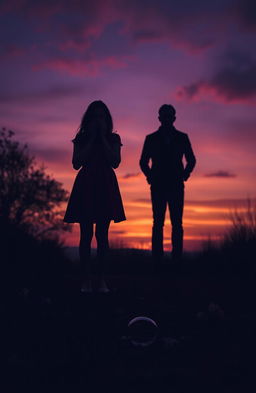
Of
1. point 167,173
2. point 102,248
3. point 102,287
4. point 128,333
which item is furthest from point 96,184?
point 128,333

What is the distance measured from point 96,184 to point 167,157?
8.21 feet

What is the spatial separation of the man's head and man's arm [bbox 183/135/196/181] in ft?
1.53

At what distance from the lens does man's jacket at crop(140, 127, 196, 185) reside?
31.0 feet

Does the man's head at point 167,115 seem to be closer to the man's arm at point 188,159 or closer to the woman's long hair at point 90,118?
the man's arm at point 188,159

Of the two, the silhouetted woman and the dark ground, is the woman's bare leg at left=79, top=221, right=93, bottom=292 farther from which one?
the dark ground

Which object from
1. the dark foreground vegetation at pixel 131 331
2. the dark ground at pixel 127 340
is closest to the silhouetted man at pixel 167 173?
the dark foreground vegetation at pixel 131 331

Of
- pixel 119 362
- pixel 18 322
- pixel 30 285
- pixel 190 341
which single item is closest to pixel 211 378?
pixel 119 362

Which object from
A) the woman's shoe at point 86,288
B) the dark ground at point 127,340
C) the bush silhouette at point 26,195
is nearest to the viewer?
the dark ground at point 127,340

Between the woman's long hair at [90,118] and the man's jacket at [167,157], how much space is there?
2.26 metres

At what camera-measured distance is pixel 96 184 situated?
734 cm

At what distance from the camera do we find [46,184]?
81.4 feet

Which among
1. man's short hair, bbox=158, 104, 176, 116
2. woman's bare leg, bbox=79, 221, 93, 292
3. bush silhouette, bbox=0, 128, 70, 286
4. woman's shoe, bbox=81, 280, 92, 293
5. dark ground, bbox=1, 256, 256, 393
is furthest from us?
bush silhouette, bbox=0, 128, 70, 286

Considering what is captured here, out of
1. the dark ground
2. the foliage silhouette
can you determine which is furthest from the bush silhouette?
the dark ground

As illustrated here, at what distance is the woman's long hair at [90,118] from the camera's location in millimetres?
7332
